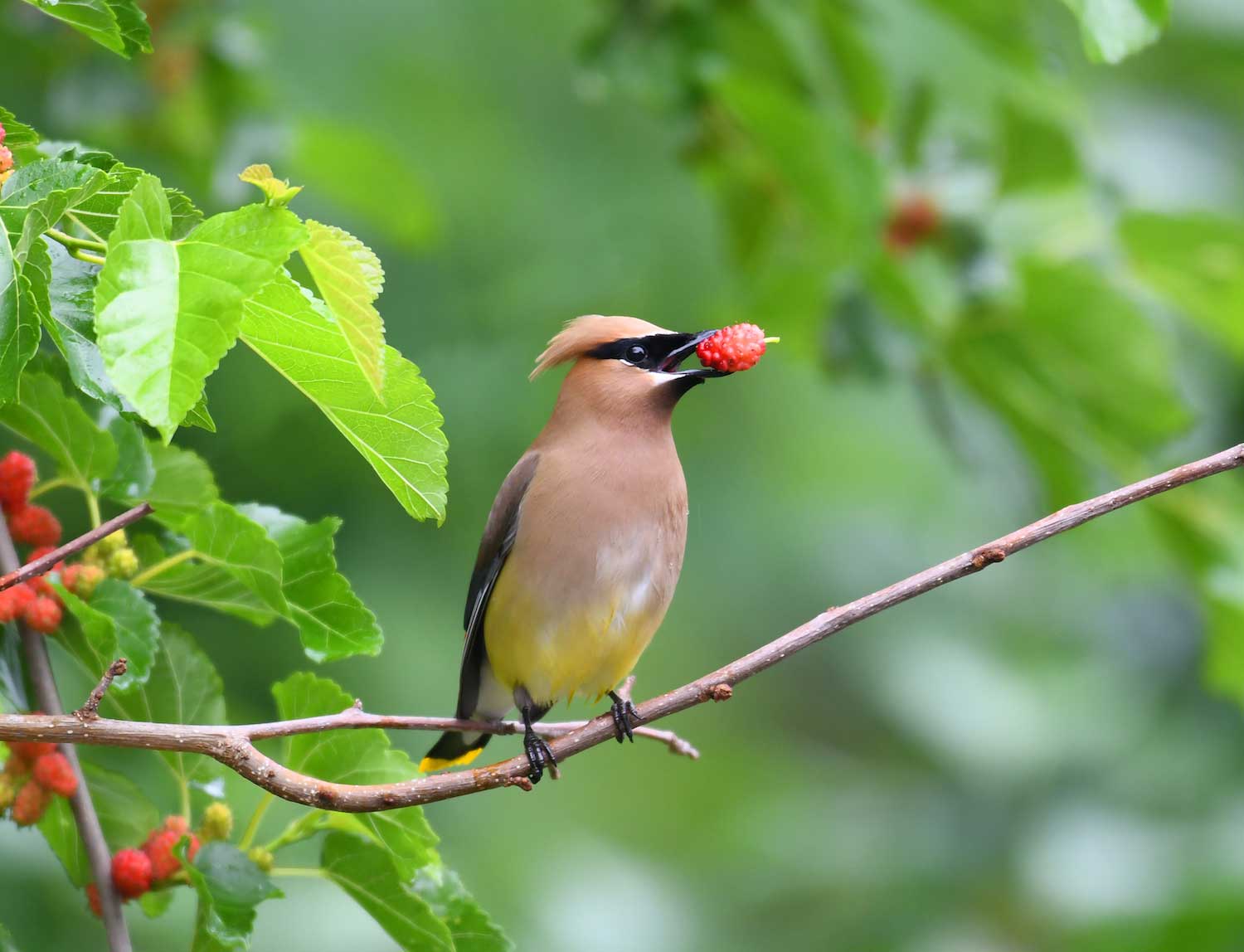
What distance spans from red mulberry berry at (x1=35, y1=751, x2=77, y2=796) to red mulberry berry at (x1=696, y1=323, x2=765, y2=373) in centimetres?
146

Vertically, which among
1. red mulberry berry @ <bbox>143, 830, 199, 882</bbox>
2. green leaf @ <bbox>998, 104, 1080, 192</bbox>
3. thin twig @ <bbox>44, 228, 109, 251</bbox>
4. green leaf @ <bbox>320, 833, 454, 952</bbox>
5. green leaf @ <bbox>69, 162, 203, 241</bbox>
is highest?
green leaf @ <bbox>998, 104, 1080, 192</bbox>

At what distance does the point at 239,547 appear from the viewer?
2623 millimetres

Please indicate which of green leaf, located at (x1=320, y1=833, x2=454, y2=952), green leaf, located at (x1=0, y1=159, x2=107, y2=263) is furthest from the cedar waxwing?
green leaf, located at (x1=0, y1=159, x2=107, y2=263)

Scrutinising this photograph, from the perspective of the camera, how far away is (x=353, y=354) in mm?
1865

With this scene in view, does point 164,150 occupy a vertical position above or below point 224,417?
above

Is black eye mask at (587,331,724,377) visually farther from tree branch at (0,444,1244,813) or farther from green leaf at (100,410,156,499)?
green leaf at (100,410,156,499)

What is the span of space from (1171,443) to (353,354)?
11.0 feet

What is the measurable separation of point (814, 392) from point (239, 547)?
509 cm

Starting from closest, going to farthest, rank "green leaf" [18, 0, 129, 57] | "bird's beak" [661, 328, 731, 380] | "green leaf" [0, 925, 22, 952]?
1. "green leaf" [18, 0, 129, 57]
2. "green leaf" [0, 925, 22, 952]
3. "bird's beak" [661, 328, 731, 380]

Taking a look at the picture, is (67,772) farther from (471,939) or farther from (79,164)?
(79,164)

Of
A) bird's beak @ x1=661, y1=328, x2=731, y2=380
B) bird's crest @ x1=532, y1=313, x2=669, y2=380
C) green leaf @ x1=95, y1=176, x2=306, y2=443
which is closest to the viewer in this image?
green leaf @ x1=95, y1=176, x2=306, y2=443

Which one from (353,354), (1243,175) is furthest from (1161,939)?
(353,354)

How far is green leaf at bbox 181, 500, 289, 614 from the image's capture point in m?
2.60

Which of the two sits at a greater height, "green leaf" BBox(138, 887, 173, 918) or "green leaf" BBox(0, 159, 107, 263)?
"green leaf" BBox(0, 159, 107, 263)
